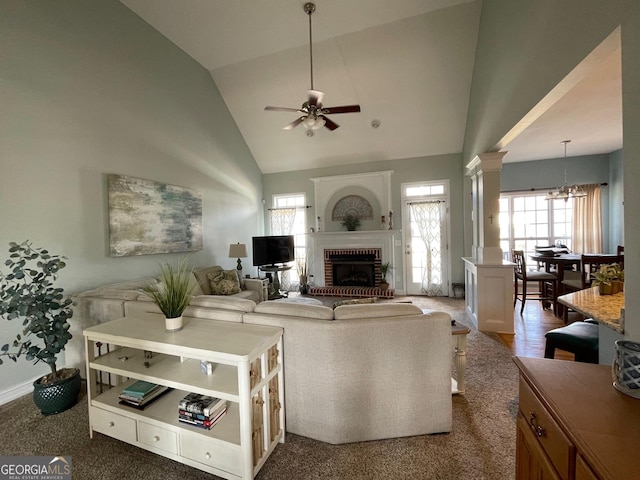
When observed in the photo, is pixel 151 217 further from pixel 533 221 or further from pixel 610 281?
pixel 533 221

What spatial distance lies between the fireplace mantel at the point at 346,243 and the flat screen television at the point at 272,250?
667mm

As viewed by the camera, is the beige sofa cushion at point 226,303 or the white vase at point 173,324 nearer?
the white vase at point 173,324

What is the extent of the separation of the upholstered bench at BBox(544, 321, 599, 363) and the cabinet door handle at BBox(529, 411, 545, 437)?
5.18 feet

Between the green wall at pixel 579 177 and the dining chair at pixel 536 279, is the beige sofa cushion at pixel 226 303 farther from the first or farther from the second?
the green wall at pixel 579 177

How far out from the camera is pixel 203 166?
479 centimetres

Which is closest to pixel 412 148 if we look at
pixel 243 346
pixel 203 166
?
pixel 203 166

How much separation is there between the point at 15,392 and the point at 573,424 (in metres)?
3.91

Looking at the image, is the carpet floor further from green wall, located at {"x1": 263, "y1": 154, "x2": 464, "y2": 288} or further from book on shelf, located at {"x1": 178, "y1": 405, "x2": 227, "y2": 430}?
green wall, located at {"x1": 263, "y1": 154, "x2": 464, "y2": 288}

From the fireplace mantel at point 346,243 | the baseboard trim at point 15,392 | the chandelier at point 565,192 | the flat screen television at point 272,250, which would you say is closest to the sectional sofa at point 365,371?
the baseboard trim at point 15,392

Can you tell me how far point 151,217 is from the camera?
3771 mm

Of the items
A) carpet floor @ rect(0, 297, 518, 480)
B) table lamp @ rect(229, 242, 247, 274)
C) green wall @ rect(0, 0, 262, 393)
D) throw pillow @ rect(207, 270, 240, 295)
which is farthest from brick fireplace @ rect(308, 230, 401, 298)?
carpet floor @ rect(0, 297, 518, 480)

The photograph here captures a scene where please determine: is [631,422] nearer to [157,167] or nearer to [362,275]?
[157,167]

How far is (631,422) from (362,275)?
542 centimetres

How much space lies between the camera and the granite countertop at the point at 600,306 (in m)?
1.41
